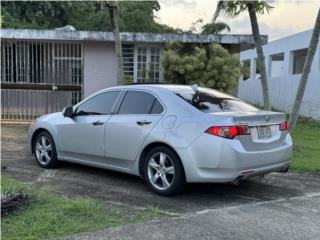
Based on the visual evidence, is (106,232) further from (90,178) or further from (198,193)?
(90,178)

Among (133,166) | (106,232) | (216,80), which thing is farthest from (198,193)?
(216,80)

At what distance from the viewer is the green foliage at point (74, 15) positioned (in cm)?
3073

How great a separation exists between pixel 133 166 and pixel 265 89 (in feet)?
15.9

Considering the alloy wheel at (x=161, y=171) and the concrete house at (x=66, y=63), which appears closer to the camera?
the alloy wheel at (x=161, y=171)

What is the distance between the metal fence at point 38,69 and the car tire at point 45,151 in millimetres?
6376

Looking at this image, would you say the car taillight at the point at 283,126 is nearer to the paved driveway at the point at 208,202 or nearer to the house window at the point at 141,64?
the paved driveway at the point at 208,202

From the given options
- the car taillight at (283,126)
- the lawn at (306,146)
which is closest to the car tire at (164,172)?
the car taillight at (283,126)

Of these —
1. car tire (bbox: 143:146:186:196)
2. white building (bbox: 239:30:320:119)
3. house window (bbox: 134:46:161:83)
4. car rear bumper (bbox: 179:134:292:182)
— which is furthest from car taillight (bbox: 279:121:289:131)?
white building (bbox: 239:30:320:119)

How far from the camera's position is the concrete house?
14.2m

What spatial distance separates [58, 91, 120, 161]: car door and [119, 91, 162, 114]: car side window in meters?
0.24

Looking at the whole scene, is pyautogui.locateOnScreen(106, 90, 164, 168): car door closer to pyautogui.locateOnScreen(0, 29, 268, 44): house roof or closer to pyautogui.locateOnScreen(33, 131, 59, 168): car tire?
pyautogui.locateOnScreen(33, 131, 59, 168): car tire

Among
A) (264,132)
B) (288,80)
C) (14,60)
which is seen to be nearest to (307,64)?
(264,132)

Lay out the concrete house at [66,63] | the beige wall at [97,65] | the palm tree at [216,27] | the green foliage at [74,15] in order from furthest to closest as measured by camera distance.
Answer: the green foliage at [74,15] → the palm tree at [216,27] → the beige wall at [97,65] → the concrete house at [66,63]

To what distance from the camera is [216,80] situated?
1410cm
